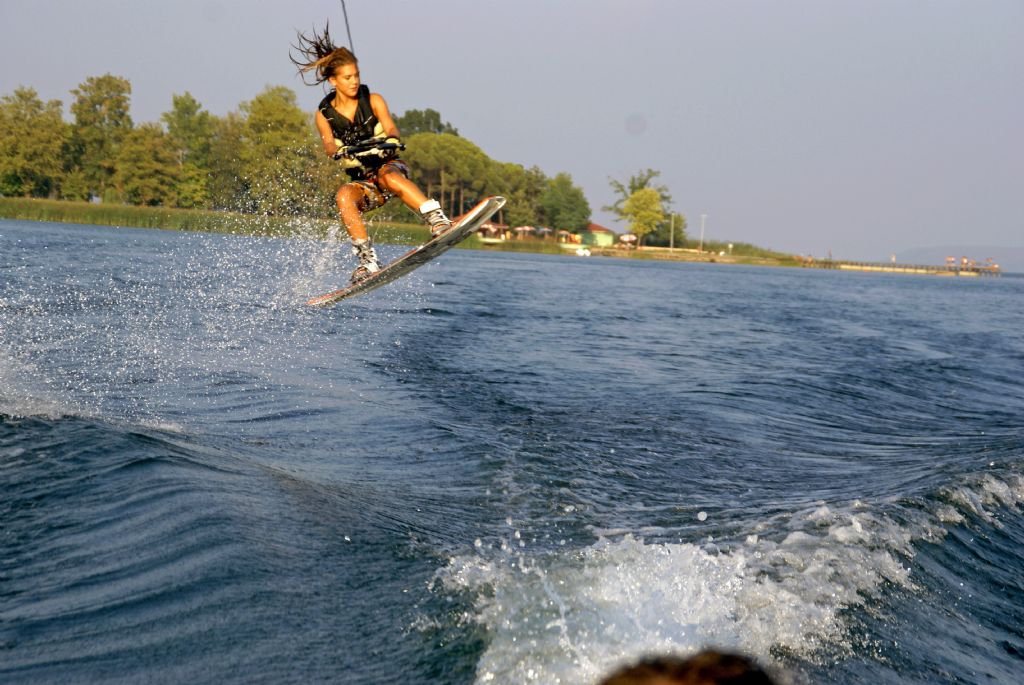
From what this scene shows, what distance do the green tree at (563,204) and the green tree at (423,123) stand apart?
100 feet

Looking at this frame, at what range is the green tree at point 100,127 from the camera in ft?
251

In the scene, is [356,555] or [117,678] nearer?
[117,678]

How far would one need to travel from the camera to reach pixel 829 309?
30.3 meters

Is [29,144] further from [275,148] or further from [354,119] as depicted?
[354,119]

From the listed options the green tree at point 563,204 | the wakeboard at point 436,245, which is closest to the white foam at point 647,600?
the wakeboard at point 436,245

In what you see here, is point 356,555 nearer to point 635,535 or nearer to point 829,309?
point 635,535

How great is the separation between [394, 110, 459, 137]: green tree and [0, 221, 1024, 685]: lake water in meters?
139

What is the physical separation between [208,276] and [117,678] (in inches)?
725

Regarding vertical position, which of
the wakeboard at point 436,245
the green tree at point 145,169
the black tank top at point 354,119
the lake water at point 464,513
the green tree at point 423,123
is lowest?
the lake water at point 464,513

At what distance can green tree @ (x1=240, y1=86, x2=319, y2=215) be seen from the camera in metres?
53.2

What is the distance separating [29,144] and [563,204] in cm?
6879

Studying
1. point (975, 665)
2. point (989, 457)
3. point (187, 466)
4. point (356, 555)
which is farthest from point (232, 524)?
point (989, 457)

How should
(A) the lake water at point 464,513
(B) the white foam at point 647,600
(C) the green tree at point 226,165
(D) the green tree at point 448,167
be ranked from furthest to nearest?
(D) the green tree at point 448,167
(C) the green tree at point 226,165
(A) the lake water at point 464,513
(B) the white foam at point 647,600

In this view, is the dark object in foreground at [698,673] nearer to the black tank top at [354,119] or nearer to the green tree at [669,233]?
the black tank top at [354,119]
